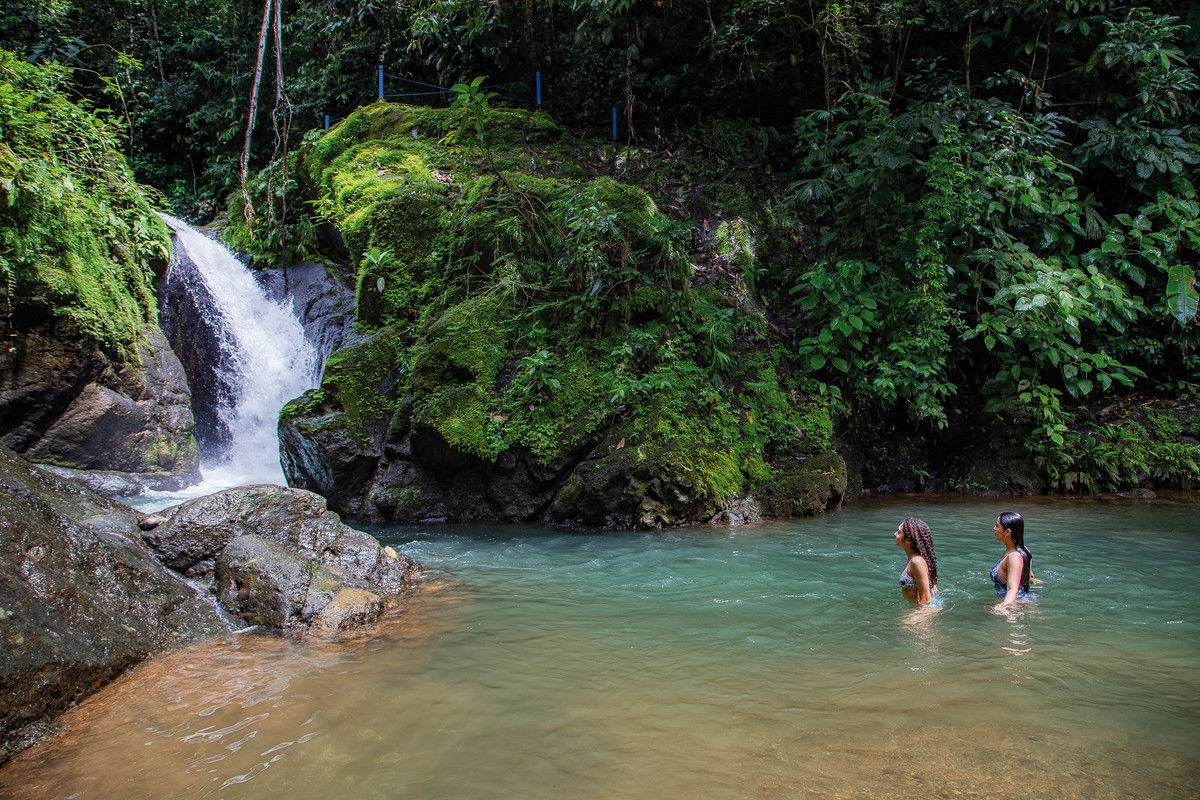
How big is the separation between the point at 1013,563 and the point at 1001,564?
0.09 m

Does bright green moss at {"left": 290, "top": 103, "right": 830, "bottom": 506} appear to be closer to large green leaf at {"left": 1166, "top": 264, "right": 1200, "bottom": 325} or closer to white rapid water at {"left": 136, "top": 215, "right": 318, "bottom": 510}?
white rapid water at {"left": 136, "top": 215, "right": 318, "bottom": 510}

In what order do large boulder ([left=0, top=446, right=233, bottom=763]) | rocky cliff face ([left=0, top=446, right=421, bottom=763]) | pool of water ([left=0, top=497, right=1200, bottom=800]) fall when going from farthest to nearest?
rocky cliff face ([left=0, top=446, right=421, bottom=763])
large boulder ([left=0, top=446, right=233, bottom=763])
pool of water ([left=0, top=497, right=1200, bottom=800])

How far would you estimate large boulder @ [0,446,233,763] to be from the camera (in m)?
A: 3.43

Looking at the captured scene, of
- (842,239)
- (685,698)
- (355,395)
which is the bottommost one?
(685,698)

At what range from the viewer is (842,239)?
10492mm

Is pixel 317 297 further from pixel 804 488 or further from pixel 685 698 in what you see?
pixel 685 698

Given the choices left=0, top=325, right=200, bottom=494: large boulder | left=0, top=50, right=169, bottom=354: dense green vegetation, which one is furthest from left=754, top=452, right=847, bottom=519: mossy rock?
left=0, top=50, right=169, bottom=354: dense green vegetation

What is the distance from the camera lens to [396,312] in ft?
32.1

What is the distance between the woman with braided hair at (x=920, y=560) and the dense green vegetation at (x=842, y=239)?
3404 millimetres

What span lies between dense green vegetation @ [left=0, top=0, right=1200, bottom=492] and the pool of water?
11.2 ft

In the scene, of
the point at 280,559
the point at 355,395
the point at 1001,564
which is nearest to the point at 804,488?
the point at 1001,564

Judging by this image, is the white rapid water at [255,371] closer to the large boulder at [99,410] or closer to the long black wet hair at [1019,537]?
the large boulder at [99,410]

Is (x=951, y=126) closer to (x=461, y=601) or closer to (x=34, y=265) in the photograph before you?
(x=461, y=601)

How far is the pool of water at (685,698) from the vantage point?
9.48 feet
